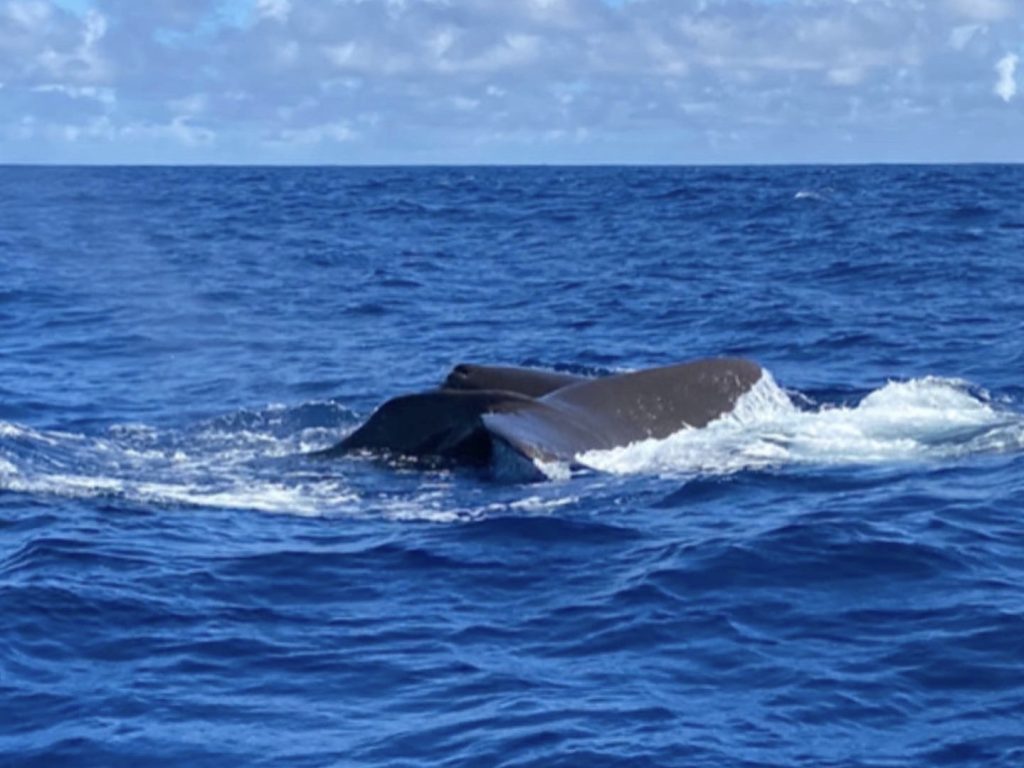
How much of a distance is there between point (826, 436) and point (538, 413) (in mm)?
3042

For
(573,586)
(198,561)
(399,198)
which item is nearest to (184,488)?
(198,561)

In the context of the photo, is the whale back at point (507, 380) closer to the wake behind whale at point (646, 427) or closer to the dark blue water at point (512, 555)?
the wake behind whale at point (646, 427)

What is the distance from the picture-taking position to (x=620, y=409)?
1652 centimetres

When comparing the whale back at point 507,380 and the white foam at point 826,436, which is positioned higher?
the whale back at point 507,380

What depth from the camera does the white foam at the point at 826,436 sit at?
1591cm

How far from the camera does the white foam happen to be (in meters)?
15.9

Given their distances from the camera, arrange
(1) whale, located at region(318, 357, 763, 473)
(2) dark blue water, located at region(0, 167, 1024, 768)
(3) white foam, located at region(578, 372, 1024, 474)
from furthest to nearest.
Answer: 1. (3) white foam, located at region(578, 372, 1024, 474)
2. (1) whale, located at region(318, 357, 763, 473)
3. (2) dark blue water, located at region(0, 167, 1024, 768)

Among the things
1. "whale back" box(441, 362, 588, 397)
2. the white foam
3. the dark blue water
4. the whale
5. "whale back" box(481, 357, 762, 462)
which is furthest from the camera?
"whale back" box(441, 362, 588, 397)

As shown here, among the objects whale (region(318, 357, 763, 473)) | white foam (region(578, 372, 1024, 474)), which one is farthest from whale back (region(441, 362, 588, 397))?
white foam (region(578, 372, 1024, 474))

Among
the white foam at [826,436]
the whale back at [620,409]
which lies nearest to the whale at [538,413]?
the whale back at [620,409]

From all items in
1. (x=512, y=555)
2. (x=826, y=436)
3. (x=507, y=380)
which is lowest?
(x=512, y=555)

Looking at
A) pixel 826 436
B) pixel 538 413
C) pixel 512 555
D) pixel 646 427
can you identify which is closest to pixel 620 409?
pixel 646 427

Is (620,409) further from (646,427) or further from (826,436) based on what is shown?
(826,436)

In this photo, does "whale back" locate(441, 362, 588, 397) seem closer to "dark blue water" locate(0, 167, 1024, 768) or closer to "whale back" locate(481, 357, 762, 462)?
"whale back" locate(481, 357, 762, 462)
